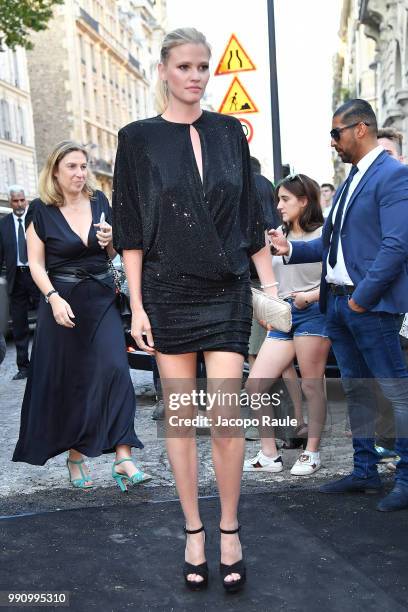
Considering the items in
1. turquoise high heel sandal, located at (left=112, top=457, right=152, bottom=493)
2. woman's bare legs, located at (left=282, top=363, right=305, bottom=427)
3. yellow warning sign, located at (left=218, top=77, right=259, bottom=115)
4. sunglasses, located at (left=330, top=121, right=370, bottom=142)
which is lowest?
turquoise high heel sandal, located at (left=112, top=457, right=152, bottom=493)

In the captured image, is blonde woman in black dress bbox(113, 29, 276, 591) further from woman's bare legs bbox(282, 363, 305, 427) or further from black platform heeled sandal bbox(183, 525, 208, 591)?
woman's bare legs bbox(282, 363, 305, 427)

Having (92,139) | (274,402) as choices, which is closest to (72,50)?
(92,139)

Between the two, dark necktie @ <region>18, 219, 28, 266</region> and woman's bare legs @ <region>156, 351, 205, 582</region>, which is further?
dark necktie @ <region>18, 219, 28, 266</region>

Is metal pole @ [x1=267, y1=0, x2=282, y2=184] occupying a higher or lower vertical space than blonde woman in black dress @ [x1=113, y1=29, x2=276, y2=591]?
higher

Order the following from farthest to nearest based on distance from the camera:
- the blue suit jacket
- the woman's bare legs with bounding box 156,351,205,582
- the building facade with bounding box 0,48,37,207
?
the building facade with bounding box 0,48,37,207 < the blue suit jacket < the woman's bare legs with bounding box 156,351,205,582

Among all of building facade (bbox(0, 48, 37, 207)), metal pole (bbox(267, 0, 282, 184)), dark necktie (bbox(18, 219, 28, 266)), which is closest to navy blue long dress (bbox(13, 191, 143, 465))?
dark necktie (bbox(18, 219, 28, 266))

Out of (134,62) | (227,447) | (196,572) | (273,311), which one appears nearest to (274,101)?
(273,311)

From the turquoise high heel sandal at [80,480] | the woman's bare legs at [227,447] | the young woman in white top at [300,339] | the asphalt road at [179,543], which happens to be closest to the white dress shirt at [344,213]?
the young woman in white top at [300,339]

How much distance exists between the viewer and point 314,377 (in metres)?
4.50

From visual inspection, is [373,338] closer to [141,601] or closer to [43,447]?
[141,601]

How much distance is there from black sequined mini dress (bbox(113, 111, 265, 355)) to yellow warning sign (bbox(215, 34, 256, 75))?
18.1 ft

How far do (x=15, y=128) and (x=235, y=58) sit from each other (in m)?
38.1

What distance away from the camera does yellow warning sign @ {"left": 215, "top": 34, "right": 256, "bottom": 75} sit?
8156 millimetres

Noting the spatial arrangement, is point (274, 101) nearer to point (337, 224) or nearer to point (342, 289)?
point (337, 224)
